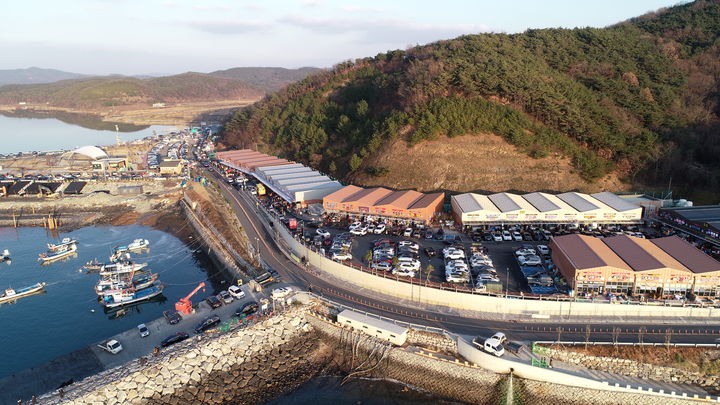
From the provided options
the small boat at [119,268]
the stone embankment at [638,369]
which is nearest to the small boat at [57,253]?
the small boat at [119,268]

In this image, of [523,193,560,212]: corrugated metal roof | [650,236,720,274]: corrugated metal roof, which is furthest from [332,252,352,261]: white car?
[650,236,720,274]: corrugated metal roof

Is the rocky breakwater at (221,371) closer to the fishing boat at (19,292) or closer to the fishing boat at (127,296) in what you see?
the fishing boat at (127,296)

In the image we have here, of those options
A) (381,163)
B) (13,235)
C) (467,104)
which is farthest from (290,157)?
(13,235)

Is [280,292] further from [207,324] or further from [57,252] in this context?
[57,252]

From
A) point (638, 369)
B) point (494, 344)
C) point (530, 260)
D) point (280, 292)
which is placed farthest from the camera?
point (530, 260)

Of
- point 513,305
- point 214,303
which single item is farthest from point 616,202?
point 214,303

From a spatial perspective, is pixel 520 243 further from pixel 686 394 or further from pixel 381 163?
pixel 381 163
